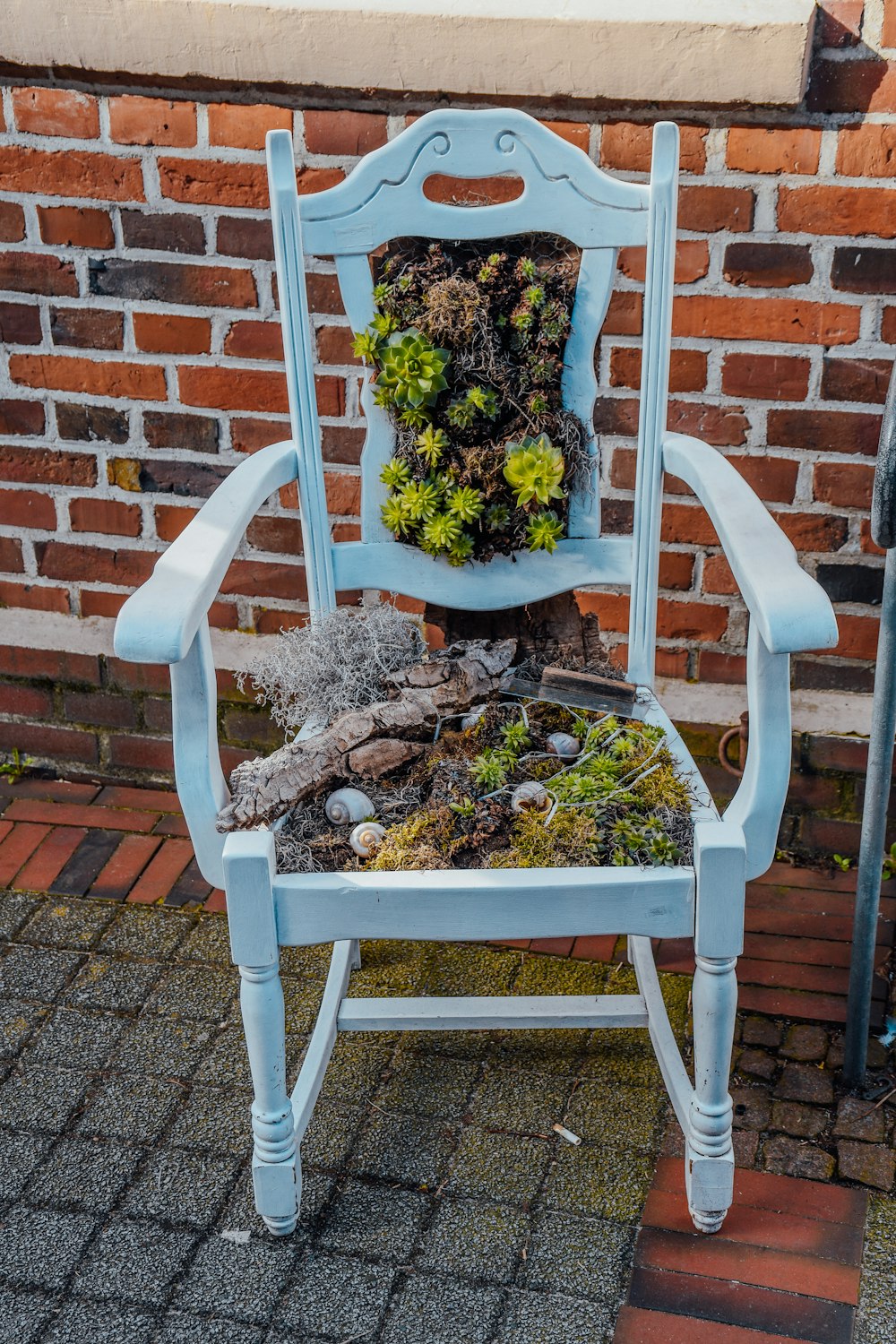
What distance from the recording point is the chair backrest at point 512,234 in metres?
1.76

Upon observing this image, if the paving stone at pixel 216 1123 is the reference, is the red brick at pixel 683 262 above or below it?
above

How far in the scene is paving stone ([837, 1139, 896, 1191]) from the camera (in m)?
1.78

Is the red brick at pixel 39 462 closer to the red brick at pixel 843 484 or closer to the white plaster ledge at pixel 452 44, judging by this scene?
the white plaster ledge at pixel 452 44

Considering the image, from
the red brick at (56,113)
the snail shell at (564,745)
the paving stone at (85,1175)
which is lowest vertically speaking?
the paving stone at (85,1175)

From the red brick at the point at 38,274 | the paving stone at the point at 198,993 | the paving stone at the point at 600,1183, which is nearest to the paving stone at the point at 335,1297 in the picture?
the paving stone at the point at 600,1183

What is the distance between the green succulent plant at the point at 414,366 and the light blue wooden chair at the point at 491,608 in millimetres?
79

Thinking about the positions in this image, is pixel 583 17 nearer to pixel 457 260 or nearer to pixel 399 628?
pixel 457 260

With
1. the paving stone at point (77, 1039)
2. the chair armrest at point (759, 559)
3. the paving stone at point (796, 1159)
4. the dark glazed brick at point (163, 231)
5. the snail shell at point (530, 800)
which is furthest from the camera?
the dark glazed brick at point (163, 231)

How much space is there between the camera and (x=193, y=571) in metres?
1.54

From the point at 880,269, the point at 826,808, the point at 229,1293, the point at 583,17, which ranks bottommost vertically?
the point at 229,1293

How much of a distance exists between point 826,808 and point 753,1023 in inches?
19.7

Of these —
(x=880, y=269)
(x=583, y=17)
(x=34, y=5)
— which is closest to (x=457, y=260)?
(x=583, y=17)

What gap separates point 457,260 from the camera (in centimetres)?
184

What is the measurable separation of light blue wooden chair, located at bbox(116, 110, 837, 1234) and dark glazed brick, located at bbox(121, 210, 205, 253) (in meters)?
0.52
